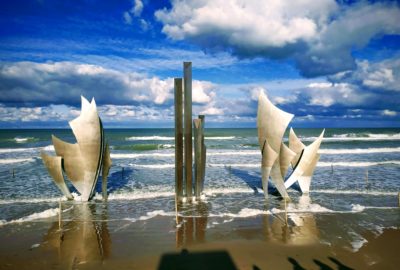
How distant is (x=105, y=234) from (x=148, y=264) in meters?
2.80

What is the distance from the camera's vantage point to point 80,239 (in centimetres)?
972

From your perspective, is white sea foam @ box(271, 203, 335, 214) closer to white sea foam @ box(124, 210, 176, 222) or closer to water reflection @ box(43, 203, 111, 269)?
white sea foam @ box(124, 210, 176, 222)

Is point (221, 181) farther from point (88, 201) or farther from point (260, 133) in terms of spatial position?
point (88, 201)

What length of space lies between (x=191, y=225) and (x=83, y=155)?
6.06 metres

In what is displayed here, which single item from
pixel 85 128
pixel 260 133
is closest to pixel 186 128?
pixel 260 133

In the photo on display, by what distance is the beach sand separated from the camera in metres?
8.06

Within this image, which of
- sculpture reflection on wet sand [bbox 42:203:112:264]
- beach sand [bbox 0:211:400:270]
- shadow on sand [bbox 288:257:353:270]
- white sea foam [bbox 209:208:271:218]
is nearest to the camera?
shadow on sand [bbox 288:257:353:270]

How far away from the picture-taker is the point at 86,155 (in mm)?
13891

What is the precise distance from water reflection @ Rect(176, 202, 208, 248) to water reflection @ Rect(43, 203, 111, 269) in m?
2.20

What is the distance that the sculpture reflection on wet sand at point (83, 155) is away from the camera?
44.4 ft

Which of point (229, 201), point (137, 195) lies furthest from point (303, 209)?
point (137, 195)

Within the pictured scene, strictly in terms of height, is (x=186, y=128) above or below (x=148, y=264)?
above

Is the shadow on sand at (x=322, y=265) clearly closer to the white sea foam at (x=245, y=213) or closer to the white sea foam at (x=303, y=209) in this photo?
the white sea foam at (x=245, y=213)

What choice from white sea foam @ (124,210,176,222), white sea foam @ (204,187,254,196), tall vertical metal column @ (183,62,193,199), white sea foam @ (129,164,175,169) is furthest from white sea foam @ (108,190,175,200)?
white sea foam @ (129,164,175,169)
